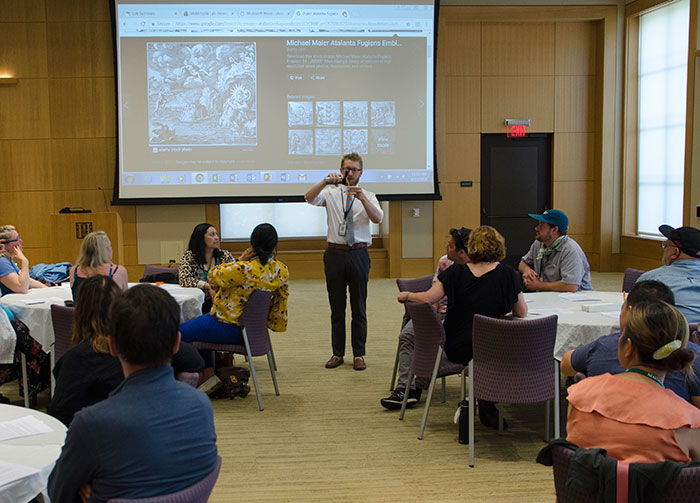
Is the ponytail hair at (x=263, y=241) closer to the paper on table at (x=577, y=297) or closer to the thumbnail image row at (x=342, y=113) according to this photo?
the paper on table at (x=577, y=297)

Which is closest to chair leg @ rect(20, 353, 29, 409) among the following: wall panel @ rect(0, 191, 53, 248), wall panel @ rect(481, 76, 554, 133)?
wall panel @ rect(0, 191, 53, 248)

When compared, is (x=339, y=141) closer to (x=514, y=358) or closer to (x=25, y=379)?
(x=25, y=379)

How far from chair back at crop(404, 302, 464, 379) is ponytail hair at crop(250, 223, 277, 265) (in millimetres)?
1046

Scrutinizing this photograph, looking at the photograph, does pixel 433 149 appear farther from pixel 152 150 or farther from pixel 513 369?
pixel 513 369

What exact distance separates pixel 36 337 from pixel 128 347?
308 centimetres

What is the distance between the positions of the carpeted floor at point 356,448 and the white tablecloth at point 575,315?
2.14 ft

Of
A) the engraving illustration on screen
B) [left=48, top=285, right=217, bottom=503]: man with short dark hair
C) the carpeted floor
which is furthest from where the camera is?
the engraving illustration on screen

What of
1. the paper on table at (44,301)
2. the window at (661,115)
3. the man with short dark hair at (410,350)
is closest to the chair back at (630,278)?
the man with short dark hair at (410,350)

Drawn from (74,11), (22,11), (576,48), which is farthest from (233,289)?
(576,48)

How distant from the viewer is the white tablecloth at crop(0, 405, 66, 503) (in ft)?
5.81

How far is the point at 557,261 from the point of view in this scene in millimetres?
4973

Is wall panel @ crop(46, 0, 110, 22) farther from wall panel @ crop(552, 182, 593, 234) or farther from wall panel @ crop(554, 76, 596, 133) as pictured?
wall panel @ crop(552, 182, 593, 234)

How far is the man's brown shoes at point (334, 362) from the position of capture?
5.52 m

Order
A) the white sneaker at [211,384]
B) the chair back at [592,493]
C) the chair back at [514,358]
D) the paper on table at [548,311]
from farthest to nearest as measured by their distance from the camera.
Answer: the white sneaker at [211,384] < the paper on table at [548,311] < the chair back at [514,358] < the chair back at [592,493]
